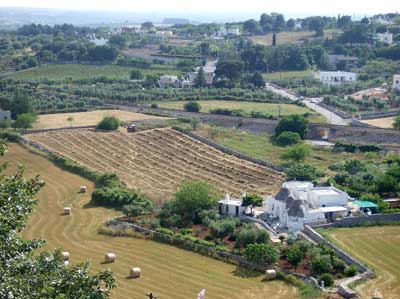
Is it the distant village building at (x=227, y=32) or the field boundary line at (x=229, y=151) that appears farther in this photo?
the distant village building at (x=227, y=32)

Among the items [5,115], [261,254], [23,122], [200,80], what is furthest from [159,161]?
[200,80]

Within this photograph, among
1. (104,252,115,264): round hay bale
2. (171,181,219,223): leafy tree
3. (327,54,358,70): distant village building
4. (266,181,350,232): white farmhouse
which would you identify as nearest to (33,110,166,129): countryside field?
(171,181,219,223): leafy tree

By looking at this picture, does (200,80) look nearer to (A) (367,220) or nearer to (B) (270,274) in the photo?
(A) (367,220)

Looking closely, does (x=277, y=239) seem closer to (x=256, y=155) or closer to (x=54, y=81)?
(x=256, y=155)

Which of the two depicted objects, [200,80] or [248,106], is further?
[200,80]

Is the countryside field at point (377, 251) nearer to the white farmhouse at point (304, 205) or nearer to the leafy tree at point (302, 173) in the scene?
the white farmhouse at point (304, 205)

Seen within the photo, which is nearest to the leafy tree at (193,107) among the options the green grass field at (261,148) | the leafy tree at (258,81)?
the green grass field at (261,148)

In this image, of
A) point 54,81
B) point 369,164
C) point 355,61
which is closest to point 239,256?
point 369,164

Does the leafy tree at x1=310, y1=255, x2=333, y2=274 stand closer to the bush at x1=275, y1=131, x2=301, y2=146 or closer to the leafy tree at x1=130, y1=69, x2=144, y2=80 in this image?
the bush at x1=275, y1=131, x2=301, y2=146
